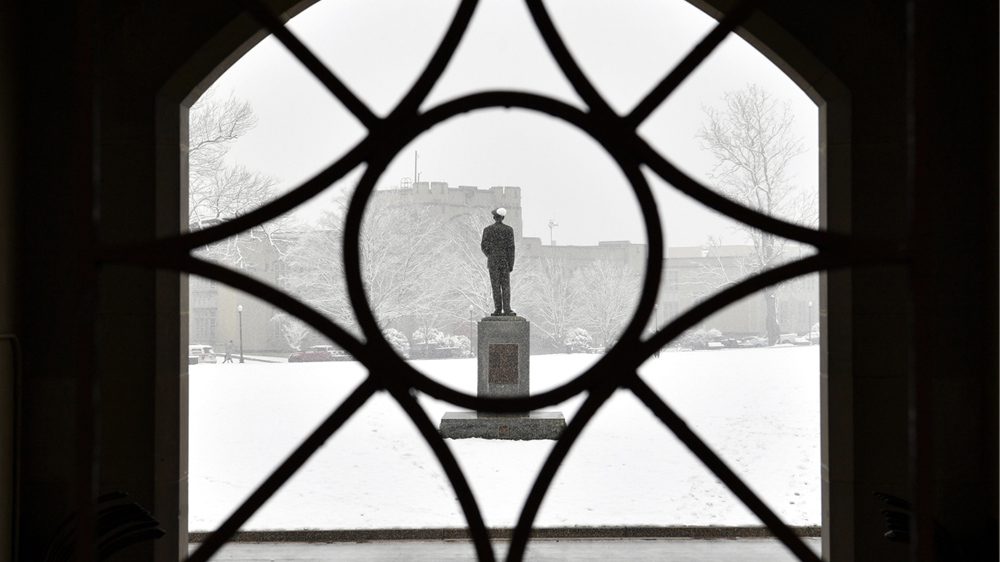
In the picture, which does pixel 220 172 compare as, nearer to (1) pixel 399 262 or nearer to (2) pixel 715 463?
(1) pixel 399 262

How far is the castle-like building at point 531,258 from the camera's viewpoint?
11234mm

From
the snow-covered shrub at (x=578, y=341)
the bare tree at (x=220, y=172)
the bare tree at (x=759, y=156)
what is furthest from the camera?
the snow-covered shrub at (x=578, y=341)

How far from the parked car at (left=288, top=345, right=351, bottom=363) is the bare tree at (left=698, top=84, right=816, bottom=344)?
18.3ft

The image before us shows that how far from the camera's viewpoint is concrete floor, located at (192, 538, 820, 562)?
4.42 metres

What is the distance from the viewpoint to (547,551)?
456 cm

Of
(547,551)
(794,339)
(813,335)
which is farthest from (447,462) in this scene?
(794,339)

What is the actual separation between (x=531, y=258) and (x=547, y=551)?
8315 mm

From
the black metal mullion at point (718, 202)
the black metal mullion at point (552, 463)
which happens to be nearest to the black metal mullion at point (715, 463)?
the black metal mullion at point (552, 463)

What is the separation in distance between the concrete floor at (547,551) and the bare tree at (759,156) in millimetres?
6261

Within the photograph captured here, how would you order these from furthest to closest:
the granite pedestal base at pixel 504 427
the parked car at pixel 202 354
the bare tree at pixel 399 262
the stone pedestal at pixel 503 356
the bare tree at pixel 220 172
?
the bare tree at pixel 399 262 < the parked car at pixel 202 354 < the bare tree at pixel 220 172 < the stone pedestal at pixel 503 356 < the granite pedestal base at pixel 504 427
